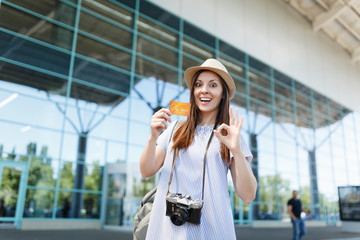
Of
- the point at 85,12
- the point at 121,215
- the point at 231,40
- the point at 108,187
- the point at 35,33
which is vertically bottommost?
the point at 121,215

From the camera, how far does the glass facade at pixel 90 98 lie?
9.83 m

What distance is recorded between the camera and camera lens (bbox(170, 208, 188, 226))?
1.32m

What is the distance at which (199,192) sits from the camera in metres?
1.41

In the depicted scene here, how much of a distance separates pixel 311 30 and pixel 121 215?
18.7 meters

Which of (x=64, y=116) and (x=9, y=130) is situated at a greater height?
(x=64, y=116)

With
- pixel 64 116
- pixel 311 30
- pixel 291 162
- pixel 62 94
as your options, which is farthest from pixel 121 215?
pixel 311 30

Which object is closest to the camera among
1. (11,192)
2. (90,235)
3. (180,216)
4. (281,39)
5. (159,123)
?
(180,216)

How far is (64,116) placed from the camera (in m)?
10.6

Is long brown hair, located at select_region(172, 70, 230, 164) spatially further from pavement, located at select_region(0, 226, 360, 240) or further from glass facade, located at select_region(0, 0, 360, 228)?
glass facade, located at select_region(0, 0, 360, 228)

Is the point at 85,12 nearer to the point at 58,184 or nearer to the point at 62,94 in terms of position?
the point at 62,94

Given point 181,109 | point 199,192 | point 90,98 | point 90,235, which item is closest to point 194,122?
point 181,109

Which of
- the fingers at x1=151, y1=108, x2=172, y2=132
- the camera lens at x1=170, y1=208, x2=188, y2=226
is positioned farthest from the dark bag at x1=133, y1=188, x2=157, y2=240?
the fingers at x1=151, y1=108, x2=172, y2=132

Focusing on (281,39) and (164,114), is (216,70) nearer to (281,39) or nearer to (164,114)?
(164,114)

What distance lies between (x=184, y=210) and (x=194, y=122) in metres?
0.48
